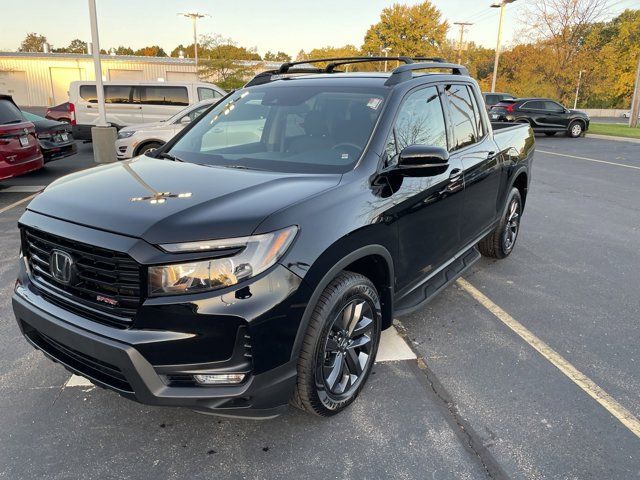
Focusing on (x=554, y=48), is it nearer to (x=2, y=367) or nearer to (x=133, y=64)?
(x=133, y=64)

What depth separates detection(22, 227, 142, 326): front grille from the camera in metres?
2.16

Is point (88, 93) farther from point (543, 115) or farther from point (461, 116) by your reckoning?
point (543, 115)

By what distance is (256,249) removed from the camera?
2168mm

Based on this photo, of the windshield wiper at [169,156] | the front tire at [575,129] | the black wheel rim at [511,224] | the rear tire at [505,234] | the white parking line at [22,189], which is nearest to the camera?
the windshield wiper at [169,156]

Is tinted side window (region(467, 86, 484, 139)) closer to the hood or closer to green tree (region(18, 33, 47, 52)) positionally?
the hood

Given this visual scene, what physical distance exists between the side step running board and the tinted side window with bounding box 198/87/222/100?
12.1m

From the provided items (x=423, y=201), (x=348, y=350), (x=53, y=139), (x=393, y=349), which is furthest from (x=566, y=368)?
(x=53, y=139)

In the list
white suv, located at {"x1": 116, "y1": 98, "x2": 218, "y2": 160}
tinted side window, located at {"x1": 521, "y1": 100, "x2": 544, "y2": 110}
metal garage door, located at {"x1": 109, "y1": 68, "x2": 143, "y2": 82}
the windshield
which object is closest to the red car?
white suv, located at {"x1": 116, "y1": 98, "x2": 218, "y2": 160}

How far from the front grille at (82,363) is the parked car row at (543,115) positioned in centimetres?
2215

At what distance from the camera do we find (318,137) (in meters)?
3.25

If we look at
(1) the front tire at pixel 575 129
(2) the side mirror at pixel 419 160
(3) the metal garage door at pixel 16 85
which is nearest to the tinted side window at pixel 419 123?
(2) the side mirror at pixel 419 160

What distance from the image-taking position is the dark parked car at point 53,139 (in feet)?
33.4

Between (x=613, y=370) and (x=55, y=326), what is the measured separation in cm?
342

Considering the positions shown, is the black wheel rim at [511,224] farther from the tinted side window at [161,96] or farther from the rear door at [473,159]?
the tinted side window at [161,96]
